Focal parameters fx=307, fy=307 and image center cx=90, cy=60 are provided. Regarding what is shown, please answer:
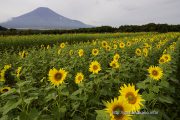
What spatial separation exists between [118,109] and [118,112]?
3 centimetres

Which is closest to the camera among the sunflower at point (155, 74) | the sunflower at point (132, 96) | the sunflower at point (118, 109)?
the sunflower at point (118, 109)

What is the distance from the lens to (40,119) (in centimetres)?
253

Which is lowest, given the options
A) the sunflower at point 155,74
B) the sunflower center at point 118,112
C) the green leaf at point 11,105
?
A: the green leaf at point 11,105

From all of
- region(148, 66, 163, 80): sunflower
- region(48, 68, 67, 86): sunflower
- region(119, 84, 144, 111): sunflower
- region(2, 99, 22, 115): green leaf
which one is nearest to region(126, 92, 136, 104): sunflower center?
region(119, 84, 144, 111): sunflower

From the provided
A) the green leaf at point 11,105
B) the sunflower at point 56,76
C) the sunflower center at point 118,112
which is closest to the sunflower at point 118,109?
the sunflower center at point 118,112

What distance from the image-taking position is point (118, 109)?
203 centimetres

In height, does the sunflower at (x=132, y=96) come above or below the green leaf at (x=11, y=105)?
above

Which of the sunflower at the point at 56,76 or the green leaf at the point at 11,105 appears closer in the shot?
the green leaf at the point at 11,105

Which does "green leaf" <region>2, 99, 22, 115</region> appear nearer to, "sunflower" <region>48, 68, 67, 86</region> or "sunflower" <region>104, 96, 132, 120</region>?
"sunflower" <region>48, 68, 67, 86</region>

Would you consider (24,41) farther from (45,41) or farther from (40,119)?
(40,119)

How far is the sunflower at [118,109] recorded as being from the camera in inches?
79.4

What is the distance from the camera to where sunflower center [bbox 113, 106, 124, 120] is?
2.02 metres

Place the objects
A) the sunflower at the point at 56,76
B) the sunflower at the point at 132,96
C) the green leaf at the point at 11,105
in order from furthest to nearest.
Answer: the sunflower at the point at 56,76
the green leaf at the point at 11,105
the sunflower at the point at 132,96

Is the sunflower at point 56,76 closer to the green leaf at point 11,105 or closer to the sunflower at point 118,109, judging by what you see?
the green leaf at point 11,105
